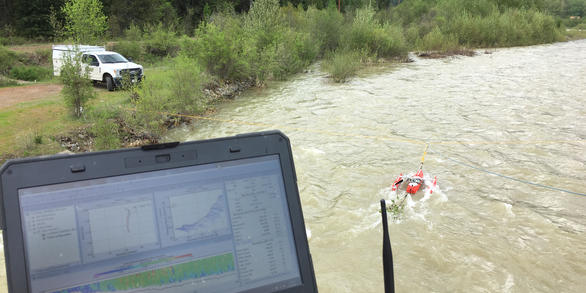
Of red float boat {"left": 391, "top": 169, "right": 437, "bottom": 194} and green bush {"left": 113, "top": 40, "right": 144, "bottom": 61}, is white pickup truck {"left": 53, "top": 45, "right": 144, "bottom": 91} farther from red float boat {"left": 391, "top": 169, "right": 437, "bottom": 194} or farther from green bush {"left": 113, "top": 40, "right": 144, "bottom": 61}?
red float boat {"left": 391, "top": 169, "right": 437, "bottom": 194}

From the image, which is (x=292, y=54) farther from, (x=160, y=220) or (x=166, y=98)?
(x=160, y=220)

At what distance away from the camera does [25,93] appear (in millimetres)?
13914

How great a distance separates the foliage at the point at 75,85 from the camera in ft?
32.4

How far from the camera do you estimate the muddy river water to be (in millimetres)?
4949

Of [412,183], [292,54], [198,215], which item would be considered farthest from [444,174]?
[292,54]

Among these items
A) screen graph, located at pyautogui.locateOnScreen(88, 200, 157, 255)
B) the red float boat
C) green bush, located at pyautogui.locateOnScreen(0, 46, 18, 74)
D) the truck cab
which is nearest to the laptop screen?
screen graph, located at pyautogui.locateOnScreen(88, 200, 157, 255)

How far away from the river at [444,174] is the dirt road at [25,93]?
5.70 m

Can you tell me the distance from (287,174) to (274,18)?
19.8 meters

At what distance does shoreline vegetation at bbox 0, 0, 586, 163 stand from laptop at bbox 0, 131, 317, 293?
295 inches

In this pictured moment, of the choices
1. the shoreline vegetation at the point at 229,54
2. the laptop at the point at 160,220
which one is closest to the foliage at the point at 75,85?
the shoreline vegetation at the point at 229,54

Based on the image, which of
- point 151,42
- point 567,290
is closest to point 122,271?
point 567,290

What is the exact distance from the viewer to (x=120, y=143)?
30.1 ft

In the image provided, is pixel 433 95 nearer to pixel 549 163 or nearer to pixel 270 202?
pixel 549 163

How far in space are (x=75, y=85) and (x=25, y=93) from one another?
17.7ft
